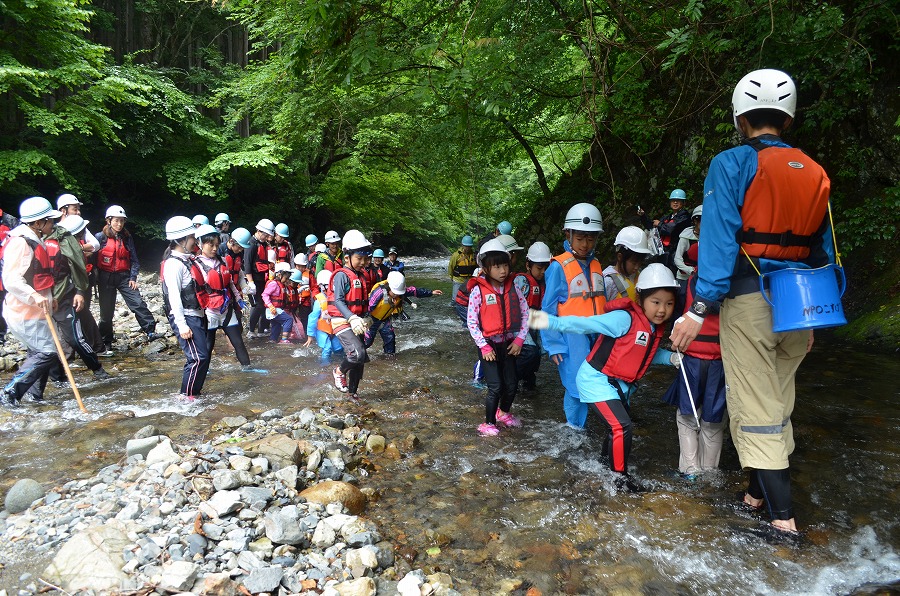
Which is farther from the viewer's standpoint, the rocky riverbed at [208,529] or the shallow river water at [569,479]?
the shallow river water at [569,479]

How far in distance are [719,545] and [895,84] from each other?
9.35 metres

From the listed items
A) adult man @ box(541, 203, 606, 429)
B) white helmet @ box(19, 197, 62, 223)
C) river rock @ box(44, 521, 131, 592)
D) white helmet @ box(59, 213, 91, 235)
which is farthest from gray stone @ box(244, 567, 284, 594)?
white helmet @ box(59, 213, 91, 235)

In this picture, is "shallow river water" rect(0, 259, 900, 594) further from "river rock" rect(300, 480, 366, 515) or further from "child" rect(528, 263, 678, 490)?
"child" rect(528, 263, 678, 490)

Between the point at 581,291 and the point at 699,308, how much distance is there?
185 cm

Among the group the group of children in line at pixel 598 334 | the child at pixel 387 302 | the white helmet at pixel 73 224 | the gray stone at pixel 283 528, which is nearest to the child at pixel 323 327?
the child at pixel 387 302

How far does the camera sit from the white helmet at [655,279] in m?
3.97

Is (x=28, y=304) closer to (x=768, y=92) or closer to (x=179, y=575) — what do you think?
(x=179, y=575)

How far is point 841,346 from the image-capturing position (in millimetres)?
7887

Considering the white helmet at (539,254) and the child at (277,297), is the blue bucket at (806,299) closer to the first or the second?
the white helmet at (539,254)

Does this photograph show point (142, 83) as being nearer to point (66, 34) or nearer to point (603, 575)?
point (66, 34)

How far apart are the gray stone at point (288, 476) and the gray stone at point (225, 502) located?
45cm

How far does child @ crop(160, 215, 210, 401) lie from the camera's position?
621 cm

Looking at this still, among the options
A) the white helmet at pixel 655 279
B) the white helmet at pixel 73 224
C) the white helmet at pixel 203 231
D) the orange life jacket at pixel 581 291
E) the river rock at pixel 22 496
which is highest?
the white helmet at pixel 73 224

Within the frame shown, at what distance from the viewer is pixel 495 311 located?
5.38 meters
